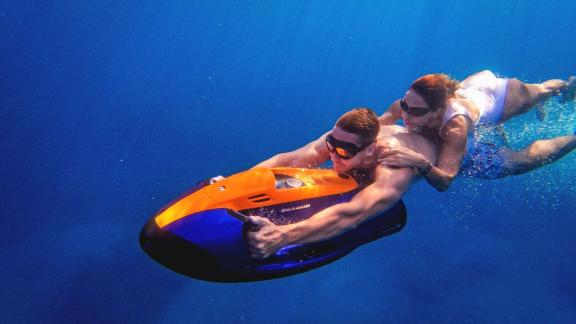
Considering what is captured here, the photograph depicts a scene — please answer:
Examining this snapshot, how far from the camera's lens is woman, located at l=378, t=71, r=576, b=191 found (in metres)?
4.21

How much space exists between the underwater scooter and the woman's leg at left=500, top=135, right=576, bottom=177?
2557 mm

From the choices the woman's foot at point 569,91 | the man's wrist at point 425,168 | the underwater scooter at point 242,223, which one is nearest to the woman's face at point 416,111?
the man's wrist at point 425,168

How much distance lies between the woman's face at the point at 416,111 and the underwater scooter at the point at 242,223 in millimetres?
1232

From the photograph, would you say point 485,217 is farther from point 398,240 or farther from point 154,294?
point 154,294

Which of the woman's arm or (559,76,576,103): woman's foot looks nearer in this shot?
the woman's arm

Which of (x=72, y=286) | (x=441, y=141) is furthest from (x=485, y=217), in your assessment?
(x=72, y=286)

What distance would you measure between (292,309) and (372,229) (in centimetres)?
567

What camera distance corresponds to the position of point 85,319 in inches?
344

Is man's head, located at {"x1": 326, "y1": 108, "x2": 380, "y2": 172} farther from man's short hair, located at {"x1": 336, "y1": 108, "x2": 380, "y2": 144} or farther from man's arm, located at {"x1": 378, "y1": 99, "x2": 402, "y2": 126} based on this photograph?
man's arm, located at {"x1": 378, "y1": 99, "x2": 402, "y2": 126}

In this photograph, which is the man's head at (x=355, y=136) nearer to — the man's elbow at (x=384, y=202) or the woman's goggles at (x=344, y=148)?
the woman's goggles at (x=344, y=148)

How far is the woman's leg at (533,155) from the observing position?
525 centimetres

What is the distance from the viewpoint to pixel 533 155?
5250mm

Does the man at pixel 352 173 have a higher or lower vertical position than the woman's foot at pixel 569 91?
lower

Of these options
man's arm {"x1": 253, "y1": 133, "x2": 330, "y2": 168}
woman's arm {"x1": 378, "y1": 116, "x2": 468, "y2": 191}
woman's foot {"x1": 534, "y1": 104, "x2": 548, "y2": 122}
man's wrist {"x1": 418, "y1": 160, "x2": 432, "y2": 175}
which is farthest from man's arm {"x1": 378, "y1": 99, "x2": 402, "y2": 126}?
woman's foot {"x1": 534, "y1": 104, "x2": 548, "y2": 122}
